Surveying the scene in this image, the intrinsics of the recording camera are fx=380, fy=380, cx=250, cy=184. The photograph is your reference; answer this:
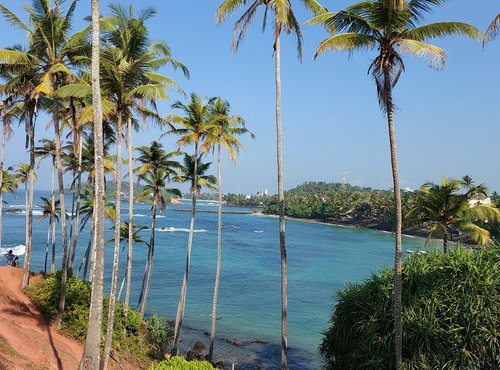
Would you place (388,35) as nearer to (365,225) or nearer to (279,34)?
(279,34)

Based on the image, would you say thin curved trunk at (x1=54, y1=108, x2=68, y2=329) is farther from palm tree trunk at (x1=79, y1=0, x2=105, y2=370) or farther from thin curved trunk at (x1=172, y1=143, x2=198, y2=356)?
palm tree trunk at (x1=79, y1=0, x2=105, y2=370)

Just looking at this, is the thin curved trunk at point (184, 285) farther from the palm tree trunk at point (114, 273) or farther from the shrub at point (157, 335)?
the palm tree trunk at point (114, 273)

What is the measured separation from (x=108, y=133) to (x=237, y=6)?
12.1 metres

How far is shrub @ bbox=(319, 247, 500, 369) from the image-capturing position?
44.0 ft

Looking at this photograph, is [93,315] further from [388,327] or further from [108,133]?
[108,133]

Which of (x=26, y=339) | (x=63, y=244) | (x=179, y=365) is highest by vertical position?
(x=63, y=244)

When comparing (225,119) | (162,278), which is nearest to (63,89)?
(225,119)

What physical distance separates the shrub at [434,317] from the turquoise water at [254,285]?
3220mm

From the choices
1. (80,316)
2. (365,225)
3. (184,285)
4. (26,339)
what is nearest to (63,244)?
(80,316)

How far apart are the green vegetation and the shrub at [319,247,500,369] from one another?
1066 cm

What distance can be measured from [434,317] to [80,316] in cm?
1639

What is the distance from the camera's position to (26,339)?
621 inches

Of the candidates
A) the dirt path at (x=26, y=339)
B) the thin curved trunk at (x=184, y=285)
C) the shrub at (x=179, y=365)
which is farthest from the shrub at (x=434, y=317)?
the dirt path at (x=26, y=339)

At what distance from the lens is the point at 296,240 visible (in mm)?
97125
